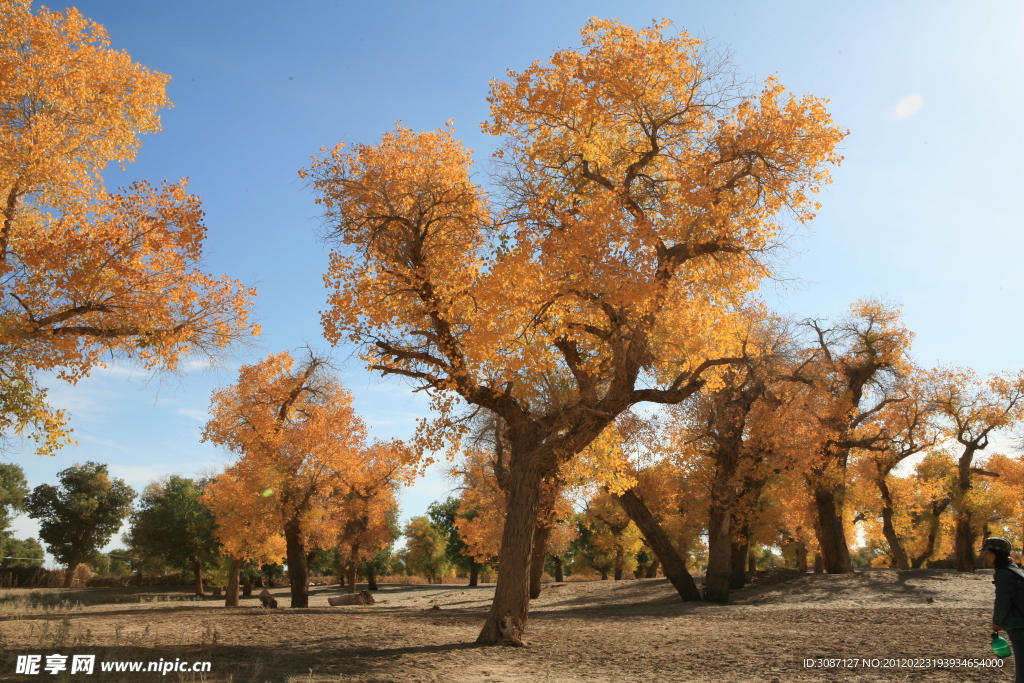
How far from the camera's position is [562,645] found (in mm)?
10781

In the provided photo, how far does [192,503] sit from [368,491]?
1966 cm

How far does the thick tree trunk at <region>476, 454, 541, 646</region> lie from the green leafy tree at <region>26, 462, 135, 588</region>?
1605 inches

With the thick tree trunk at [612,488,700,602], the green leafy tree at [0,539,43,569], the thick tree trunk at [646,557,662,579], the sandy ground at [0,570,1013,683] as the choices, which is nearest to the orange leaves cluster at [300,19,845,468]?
the sandy ground at [0,570,1013,683]

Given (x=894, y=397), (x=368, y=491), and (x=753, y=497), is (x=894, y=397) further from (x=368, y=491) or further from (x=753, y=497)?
(x=368, y=491)

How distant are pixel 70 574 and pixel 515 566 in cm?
4243

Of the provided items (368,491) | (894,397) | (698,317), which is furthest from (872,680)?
(894,397)

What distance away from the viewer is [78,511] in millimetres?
40438

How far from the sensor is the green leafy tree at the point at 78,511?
40.6 metres

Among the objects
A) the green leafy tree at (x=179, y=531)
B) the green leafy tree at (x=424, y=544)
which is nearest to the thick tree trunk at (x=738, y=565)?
the green leafy tree at (x=179, y=531)

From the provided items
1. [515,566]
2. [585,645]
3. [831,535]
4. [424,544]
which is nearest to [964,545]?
[831,535]

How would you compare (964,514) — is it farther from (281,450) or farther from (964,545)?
→ (281,450)

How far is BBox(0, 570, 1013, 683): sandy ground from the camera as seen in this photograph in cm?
761

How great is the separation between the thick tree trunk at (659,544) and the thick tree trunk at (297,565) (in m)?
11.1

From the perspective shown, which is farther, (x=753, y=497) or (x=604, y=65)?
(x=753, y=497)
